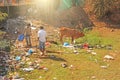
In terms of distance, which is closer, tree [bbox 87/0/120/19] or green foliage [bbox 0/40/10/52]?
green foliage [bbox 0/40/10/52]

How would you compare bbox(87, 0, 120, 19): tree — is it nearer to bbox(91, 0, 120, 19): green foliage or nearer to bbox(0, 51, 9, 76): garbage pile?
bbox(91, 0, 120, 19): green foliage

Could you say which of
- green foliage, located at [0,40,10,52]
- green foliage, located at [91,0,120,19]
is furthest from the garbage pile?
green foliage, located at [91,0,120,19]

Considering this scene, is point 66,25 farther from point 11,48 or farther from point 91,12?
point 11,48

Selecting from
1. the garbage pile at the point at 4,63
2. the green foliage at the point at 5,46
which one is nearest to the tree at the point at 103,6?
the green foliage at the point at 5,46

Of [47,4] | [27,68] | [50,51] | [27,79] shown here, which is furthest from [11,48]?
[47,4]

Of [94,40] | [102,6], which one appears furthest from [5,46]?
[102,6]

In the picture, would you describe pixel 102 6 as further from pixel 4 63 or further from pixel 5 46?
pixel 4 63

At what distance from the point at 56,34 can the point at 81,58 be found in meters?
5.26

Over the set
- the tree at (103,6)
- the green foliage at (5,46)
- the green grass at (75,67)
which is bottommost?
the green grass at (75,67)

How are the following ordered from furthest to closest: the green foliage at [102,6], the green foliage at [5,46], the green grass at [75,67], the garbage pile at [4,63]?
the green foliage at [102,6] < the green foliage at [5,46] < the garbage pile at [4,63] < the green grass at [75,67]

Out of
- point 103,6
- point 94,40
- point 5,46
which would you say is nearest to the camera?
point 5,46

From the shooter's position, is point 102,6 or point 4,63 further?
point 102,6

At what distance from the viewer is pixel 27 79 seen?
12766 millimetres

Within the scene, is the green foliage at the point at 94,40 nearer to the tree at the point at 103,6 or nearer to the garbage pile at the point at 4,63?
the tree at the point at 103,6
